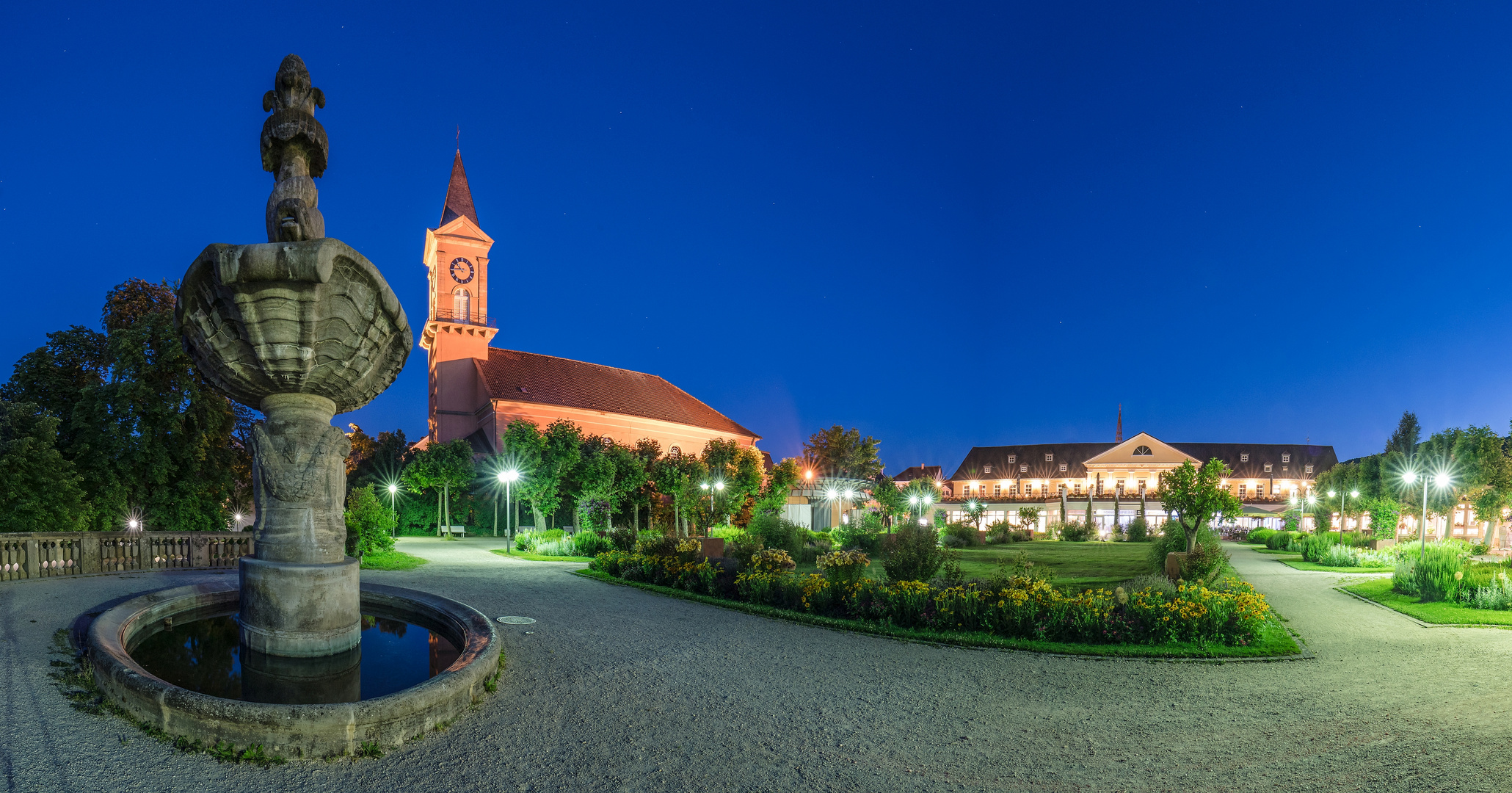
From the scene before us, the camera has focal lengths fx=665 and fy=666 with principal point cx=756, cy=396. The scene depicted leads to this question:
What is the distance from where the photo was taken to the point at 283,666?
6195 millimetres

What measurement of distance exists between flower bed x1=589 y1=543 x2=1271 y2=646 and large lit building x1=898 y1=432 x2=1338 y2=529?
159ft

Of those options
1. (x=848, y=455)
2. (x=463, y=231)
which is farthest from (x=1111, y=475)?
(x=463, y=231)

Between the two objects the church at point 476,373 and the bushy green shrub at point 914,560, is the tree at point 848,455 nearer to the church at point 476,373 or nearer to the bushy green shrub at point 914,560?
the church at point 476,373

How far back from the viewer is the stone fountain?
5.57 m

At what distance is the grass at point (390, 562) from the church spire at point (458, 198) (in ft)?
114

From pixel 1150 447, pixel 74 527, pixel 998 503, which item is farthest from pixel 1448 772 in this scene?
pixel 1150 447

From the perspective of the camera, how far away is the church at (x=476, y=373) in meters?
44.9

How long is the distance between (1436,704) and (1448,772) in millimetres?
2490

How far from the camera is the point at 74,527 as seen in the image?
574 inches

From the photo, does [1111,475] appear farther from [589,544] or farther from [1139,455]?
[589,544]

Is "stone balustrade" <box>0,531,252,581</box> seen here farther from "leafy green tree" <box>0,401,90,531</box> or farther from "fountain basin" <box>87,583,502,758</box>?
"fountain basin" <box>87,583,502,758</box>

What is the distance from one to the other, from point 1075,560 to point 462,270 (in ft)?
139

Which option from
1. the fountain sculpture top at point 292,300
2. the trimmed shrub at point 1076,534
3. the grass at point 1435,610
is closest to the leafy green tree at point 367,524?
the fountain sculpture top at point 292,300

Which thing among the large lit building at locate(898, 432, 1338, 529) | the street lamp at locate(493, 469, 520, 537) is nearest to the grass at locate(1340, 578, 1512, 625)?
the street lamp at locate(493, 469, 520, 537)
